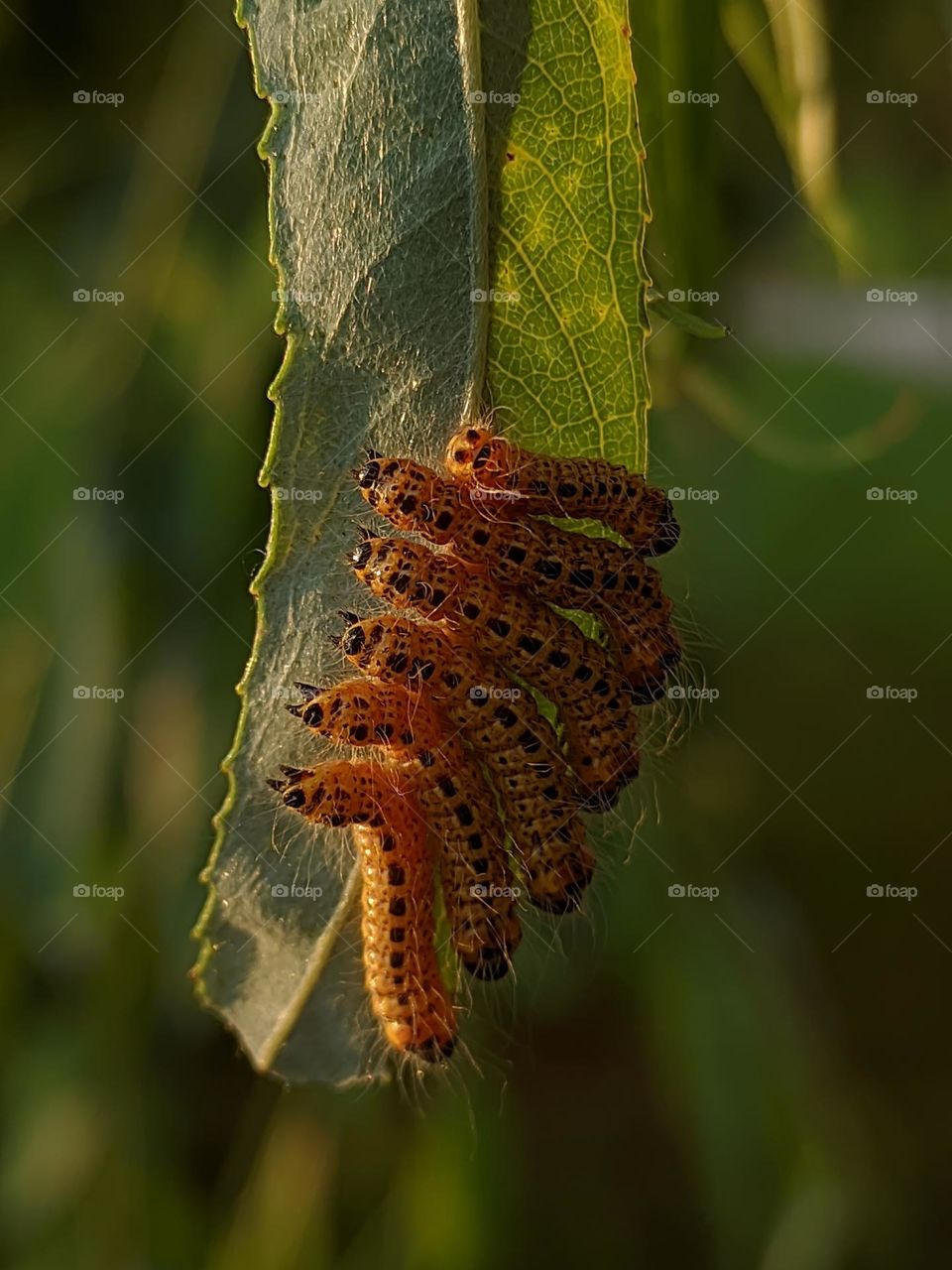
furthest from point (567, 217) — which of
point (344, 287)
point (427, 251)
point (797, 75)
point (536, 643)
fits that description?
point (536, 643)

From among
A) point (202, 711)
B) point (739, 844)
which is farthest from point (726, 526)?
point (202, 711)

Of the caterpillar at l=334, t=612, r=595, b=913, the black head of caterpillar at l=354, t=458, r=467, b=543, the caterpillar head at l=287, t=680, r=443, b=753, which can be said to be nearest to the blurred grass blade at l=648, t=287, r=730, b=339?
the black head of caterpillar at l=354, t=458, r=467, b=543

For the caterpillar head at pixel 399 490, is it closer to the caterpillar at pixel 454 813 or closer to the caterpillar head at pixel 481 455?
the caterpillar head at pixel 481 455

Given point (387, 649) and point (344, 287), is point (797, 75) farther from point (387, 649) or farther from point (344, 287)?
point (387, 649)

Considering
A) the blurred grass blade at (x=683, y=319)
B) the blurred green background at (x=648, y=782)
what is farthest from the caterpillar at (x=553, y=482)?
the blurred green background at (x=648, y=782)

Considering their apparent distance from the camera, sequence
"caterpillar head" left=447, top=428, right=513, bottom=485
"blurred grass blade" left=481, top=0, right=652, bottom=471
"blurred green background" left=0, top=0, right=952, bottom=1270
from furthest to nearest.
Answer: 1. "blurred green background" left=0, top=0, right=952, bottom=1270
2. "caterpillar head" left=447, top=428, right=513, bottom=485
3. "blurred grass blade" left=481, top=0, right=652, bottom=471

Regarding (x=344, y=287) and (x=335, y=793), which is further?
(x=335, y=793)

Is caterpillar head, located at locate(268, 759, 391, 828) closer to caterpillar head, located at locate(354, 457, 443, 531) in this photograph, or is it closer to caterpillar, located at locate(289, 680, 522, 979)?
caterpillar, located at locate(289, 680, 522, 979)

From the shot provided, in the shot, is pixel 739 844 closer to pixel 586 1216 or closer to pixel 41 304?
pixel 586 1216
